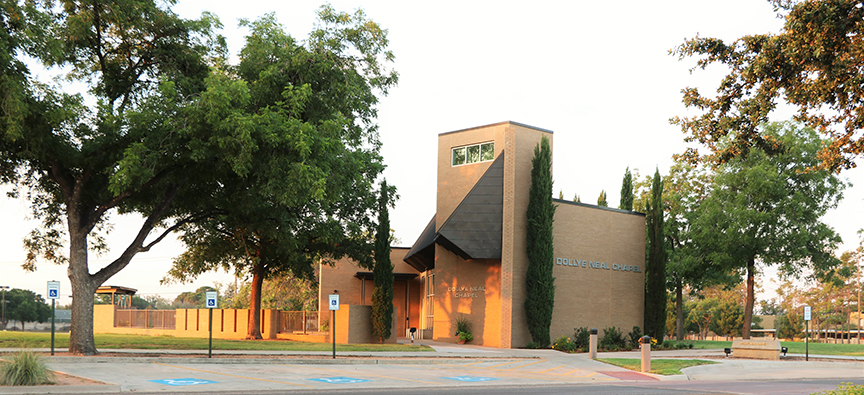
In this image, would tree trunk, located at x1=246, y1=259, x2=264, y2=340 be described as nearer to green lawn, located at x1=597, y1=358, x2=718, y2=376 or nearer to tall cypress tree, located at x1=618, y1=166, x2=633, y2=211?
green lawn, located at x1=597, y1=358, x2=718, y2=376

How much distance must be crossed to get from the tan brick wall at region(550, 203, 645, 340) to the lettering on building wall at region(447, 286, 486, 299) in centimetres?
320

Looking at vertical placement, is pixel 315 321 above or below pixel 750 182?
below

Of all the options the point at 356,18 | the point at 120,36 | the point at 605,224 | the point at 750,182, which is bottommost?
the point at 605,224

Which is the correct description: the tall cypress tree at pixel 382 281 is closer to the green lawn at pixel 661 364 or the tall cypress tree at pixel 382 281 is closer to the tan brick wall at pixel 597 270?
the tan brick wall at pixel 597 270

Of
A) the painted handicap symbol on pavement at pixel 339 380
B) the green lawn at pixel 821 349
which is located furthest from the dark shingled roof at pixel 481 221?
the green lawn at pixel 821 349

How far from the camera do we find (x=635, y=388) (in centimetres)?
Answer: 1511

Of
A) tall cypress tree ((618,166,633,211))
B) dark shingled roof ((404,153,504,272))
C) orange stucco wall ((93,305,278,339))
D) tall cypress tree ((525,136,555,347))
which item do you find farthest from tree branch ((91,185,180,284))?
tall cypress tree ((618,166,633,211))

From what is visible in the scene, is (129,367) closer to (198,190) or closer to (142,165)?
(142,165)

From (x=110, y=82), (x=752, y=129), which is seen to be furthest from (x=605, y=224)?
(x=110, y=82)

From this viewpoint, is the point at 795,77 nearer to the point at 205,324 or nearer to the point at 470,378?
the point at 470,378

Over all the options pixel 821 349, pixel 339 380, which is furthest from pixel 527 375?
pixel 821 349

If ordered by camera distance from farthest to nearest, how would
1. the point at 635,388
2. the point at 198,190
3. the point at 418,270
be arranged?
the point at 418,270 < the point at 198,190 < the point at 635,388

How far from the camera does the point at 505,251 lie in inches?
1118

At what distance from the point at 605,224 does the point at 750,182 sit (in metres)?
12.5
